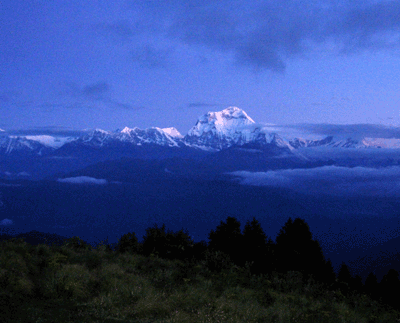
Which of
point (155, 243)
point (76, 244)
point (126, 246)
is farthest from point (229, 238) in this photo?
point (76, 244)

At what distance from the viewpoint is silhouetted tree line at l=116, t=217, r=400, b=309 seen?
1526 cm

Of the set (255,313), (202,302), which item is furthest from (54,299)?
(255,313)

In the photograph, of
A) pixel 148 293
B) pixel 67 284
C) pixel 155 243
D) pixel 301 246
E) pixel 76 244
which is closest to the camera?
pixel 67 284

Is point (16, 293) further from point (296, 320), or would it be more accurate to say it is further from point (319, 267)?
point (319, 267)

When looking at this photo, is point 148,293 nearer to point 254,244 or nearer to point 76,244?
point 76,244

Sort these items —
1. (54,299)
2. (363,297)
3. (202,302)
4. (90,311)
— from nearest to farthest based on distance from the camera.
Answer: (90,311) → (54,299) → (202,302) → (363,297)

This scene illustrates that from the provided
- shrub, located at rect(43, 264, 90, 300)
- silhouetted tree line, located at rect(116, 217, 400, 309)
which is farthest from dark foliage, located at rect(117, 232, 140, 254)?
shrub, located at rect(43, 264, 90, 300)

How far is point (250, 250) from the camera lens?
78.1 feet

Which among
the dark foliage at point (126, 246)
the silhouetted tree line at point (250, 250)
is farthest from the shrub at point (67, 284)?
the dark foliage at point (126, 246)

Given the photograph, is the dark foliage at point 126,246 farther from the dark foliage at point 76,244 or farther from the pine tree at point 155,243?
A: the dark foliage at point 76,244

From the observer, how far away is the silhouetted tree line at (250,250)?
15.3 meters

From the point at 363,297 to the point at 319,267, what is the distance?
65.5ft

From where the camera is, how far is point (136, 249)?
1669 cm

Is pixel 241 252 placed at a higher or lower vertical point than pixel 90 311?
lower
